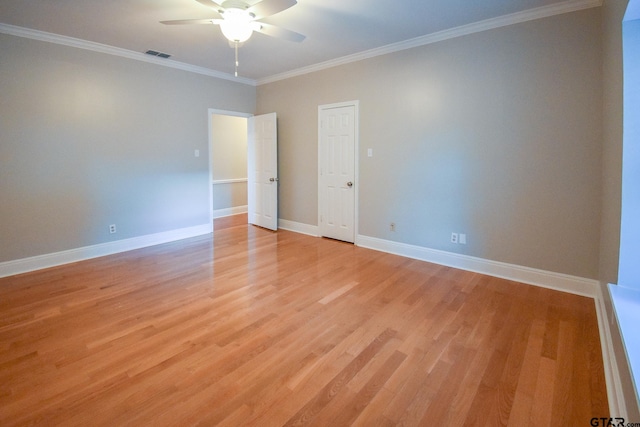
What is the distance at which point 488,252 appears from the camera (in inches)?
144

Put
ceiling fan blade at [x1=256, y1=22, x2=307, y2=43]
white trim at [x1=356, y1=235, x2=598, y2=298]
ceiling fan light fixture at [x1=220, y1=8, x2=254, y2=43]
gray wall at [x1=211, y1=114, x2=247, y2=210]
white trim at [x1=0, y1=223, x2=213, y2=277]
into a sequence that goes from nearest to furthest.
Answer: ceiling fan light fixture at [x1=220, y1=8, x2=254, y2=43], ceiling fan blade at [x1=256, y1=22, x2=307, y2=43], white trim at [x1=356, y1=235, x2=598, y2=298], white trim at [x1=0, y1=223, x2=213, y2=277], gray wall at [x1=211, y1=114, x2=247, y2=210]

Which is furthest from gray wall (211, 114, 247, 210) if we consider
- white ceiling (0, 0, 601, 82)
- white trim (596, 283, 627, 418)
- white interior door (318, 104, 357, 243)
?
white trim (596, 283, 627, 418)

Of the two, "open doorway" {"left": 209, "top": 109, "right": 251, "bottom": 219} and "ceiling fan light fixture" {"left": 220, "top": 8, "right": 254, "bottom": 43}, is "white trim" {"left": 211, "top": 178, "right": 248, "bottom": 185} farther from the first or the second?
"ceiling fan light fixture" {"left": 220, "top": 8, "right": 254, "bottom": 43}

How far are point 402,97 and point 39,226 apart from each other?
4893 millimetres

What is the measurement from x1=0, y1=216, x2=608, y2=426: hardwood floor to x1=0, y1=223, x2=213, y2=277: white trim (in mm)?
204

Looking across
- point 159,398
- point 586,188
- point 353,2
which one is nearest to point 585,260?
point 586,188

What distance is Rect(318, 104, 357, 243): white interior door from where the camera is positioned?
15.9 feet

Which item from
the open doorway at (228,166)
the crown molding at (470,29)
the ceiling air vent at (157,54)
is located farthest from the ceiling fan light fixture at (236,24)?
the open doorway at (228,166)

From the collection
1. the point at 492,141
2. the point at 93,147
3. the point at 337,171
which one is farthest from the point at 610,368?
the point at 93,147

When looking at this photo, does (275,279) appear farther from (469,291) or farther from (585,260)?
(585,260)

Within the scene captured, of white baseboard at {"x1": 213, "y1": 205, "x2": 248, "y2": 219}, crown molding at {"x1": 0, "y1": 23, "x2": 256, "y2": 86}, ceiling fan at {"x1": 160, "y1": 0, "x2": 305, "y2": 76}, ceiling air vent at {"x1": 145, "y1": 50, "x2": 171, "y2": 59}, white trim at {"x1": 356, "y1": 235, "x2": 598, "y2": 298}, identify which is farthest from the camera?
white baseboard at {"x1": 213, "y1": 205, "x2": 248, "y2": 219}

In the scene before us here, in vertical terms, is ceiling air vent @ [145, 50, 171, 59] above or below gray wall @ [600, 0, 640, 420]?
above

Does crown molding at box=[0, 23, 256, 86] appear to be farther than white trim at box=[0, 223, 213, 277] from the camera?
No

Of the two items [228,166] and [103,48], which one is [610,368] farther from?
[228,166]
